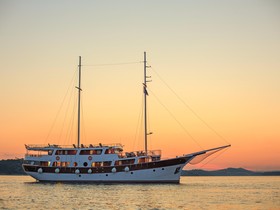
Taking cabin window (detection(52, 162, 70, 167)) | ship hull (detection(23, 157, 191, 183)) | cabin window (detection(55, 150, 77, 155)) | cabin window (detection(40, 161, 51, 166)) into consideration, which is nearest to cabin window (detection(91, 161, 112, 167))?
ship hull (detection(23, 157, 191, 183))

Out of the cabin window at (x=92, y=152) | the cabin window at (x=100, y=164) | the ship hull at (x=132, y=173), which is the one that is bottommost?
the ship hull at (x=132, y=173)

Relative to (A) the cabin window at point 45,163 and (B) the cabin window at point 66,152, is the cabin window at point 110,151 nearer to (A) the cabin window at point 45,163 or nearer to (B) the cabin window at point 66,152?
(B) the cabin window at point 66,152

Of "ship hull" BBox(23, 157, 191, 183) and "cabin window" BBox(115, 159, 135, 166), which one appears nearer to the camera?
"ship hull" BBox(23, 157, 191, 183)

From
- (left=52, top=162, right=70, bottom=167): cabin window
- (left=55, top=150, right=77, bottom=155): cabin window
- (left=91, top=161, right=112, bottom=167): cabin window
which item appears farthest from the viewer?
(left=52, top=162, right=70, bottom=167): cabin window

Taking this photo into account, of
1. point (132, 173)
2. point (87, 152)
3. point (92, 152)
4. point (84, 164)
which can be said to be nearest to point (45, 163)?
Result: point (84, 164)

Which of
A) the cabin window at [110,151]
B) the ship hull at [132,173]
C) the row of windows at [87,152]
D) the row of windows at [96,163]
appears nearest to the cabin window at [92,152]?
the row of windows at [87,152]

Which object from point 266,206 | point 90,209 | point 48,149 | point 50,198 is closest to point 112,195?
point 50,198

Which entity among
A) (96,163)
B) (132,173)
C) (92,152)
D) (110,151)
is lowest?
(132,173)

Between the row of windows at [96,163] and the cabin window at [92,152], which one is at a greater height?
the cabin window at [92,152]

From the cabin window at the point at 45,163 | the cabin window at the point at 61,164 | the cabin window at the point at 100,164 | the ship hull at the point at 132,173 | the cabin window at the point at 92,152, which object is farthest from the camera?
the cabin window at the point at 45,163

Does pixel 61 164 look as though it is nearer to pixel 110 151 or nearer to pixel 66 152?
pixel 66 152

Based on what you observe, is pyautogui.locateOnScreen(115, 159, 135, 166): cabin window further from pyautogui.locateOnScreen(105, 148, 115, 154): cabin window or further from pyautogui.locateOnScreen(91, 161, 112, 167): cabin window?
pyautogui.locateOnScreen(105, 148, 115, 154): cabin window

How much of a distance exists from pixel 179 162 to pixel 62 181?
60.2 feet

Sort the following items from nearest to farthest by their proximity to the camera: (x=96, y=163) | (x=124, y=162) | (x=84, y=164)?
1. (x=124, y=162)
2. (x=96, y=163)
3. (x=84, y=164)
